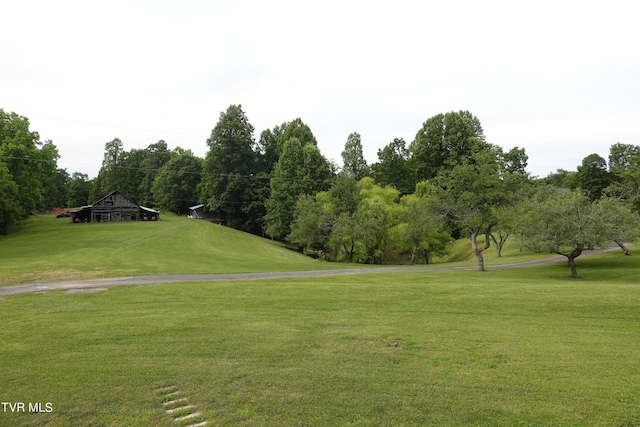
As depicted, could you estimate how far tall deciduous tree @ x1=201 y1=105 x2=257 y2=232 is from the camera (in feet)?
228

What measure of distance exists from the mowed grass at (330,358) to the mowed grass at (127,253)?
10080mm

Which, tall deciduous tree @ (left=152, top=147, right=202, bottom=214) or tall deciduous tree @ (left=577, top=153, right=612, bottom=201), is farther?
tall deciduous tree @ (left=152, top=147, right=202, bottom=214)

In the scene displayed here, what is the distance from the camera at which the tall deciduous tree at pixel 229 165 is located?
69.6 meters

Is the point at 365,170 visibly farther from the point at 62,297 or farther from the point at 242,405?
the point at 242,405

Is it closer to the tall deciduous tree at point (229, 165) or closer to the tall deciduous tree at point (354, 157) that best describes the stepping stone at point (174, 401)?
the tall deciduous tree at point (229, 165)

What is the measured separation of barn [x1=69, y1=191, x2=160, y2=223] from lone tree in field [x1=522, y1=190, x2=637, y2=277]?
60.9 meters

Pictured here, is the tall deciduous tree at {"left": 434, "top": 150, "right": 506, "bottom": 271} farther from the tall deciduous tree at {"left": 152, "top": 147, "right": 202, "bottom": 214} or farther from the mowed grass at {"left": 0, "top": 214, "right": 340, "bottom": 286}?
the tall deciduous tree at {"left": 152, "top": 147, "right": 202, "bottom": 214}

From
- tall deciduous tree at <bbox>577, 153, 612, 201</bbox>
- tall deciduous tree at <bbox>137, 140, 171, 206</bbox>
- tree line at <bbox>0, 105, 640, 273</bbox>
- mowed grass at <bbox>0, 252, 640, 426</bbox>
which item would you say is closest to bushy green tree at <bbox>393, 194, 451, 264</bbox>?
tree line at <bbox>0, 105, 640, 273</bbox>

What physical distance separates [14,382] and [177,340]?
341 centimetres

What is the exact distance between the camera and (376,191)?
52.9 metres

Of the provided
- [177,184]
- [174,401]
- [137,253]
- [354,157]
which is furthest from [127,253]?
[177,184]

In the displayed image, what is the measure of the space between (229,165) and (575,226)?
184 feet

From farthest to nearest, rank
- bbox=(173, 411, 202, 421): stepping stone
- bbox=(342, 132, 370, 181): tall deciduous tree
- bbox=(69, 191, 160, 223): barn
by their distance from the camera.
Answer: bbox=(342, 132, 370, 181): tall deciduous tree → bbox=(69, 191, 160, 223): barn → bbox=(173, 411, 202, 421): stepping stone

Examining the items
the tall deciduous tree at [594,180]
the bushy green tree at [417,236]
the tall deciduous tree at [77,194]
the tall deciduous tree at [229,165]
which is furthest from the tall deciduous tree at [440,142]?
the tall deciduous tree at [77,194]
